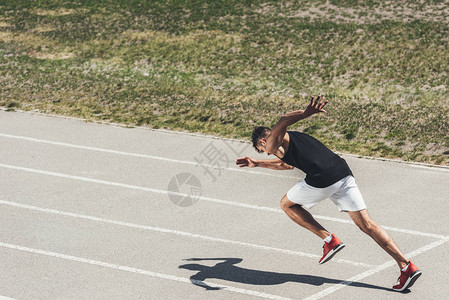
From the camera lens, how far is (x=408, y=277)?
267 inches

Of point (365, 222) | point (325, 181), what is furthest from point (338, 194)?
point (365, 222)

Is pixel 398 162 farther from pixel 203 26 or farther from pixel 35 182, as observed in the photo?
pixel 203 26

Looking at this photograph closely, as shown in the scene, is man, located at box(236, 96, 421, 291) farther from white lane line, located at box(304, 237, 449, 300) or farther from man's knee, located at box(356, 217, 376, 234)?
white lane line, located at box(304, 237, 449, 300)

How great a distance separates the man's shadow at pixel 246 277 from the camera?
23.6ft

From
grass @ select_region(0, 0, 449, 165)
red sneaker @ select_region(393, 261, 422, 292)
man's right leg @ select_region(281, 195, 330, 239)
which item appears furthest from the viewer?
grass @ select_region(0, 0, 449, 165)

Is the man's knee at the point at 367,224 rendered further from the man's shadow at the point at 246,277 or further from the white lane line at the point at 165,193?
the white lane line at the point at 165,193

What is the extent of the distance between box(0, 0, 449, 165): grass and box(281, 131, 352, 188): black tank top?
18.4 feet

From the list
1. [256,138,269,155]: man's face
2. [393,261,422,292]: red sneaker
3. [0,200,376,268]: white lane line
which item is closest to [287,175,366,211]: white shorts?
[256,138,269,155]: man's face

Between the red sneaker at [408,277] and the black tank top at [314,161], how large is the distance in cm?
130

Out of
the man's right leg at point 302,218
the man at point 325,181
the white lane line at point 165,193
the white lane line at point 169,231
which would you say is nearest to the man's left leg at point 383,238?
the man at point 325,181

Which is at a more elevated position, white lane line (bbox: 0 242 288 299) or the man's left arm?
the man's left arm

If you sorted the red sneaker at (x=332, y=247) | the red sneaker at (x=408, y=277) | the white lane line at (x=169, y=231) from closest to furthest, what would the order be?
the red sneaker at (x=408, y=277) < the red sneaker at (x=332, y=247) < the white lane line at (x=169, y=231)

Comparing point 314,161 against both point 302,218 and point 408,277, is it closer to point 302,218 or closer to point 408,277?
point 302,218

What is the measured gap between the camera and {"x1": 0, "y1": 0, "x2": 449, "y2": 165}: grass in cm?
1423
